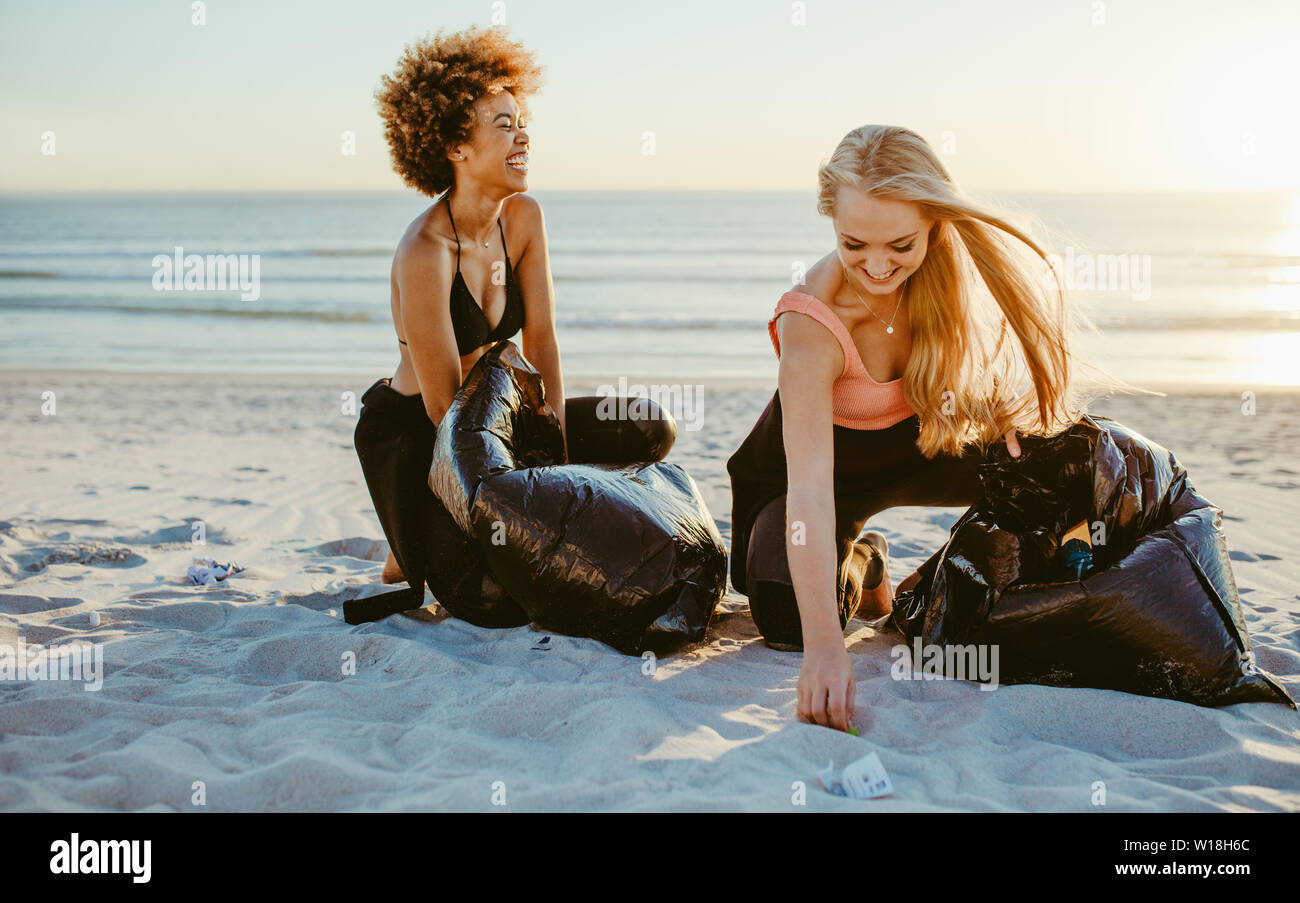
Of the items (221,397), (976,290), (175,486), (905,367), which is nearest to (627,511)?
(905,367)

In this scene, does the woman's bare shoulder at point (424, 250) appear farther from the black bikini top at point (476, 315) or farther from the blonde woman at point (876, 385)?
the blonde woman at point (876, 385)

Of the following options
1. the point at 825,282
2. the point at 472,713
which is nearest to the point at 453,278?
the point at 825,282

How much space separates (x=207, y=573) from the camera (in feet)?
11.7

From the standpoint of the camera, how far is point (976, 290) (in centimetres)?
282

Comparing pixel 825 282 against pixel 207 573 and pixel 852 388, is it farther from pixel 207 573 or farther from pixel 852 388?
pixel 207 573

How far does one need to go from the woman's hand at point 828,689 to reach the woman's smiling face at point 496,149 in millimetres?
2018

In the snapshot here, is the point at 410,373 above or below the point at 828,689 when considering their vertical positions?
above

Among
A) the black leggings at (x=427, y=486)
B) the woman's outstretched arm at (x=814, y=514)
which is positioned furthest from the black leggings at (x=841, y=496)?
the black leggings at (x=427, y=486)

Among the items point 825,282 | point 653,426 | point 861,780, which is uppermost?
point 825,282

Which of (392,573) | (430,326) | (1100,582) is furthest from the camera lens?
(392,573)

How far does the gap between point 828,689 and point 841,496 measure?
89 cm

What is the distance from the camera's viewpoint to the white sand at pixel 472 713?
6.65ft
